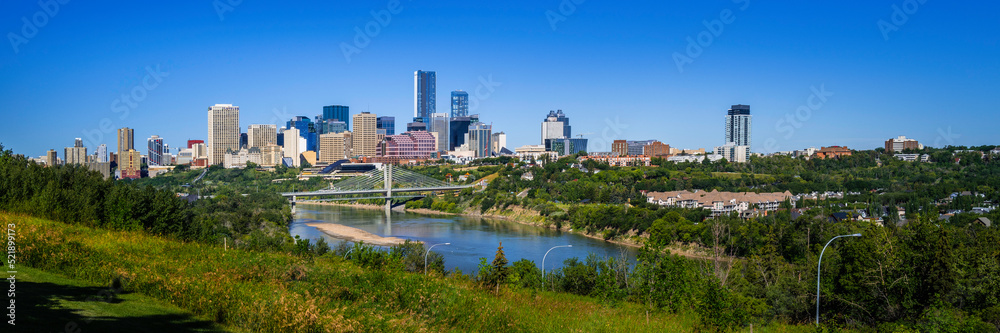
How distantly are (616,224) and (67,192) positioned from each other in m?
21.5

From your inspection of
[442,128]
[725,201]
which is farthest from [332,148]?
[725,201]

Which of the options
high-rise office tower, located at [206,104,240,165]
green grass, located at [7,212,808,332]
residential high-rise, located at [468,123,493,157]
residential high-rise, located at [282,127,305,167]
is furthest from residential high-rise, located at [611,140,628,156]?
green grass, located at [7,212,808,332]

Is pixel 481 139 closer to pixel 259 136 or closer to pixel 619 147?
pixel 619 147

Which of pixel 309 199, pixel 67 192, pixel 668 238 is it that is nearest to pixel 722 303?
pixel 67 192

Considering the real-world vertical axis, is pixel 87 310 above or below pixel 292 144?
below

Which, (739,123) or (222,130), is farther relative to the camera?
(739,123)

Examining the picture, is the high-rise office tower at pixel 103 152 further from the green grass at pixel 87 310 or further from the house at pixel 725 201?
the green grass at pixel 87 310

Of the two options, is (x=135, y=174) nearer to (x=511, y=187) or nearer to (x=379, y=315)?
(x=511, y=187)

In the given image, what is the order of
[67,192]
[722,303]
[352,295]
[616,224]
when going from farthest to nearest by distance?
[616,224] < [67,192] < [722,303] < [352,295]

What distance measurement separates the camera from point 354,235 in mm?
25859

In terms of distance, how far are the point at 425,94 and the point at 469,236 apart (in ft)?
393

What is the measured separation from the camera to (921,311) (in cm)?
1019

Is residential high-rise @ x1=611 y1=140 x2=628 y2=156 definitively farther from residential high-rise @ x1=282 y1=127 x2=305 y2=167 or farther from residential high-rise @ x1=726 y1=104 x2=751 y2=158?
residential high-rise @ x1=282 y1=127 x2=305 y2=167

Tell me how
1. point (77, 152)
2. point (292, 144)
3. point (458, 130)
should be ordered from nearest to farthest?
point (77, 152) → point (292, 144) → point (458, 130)
